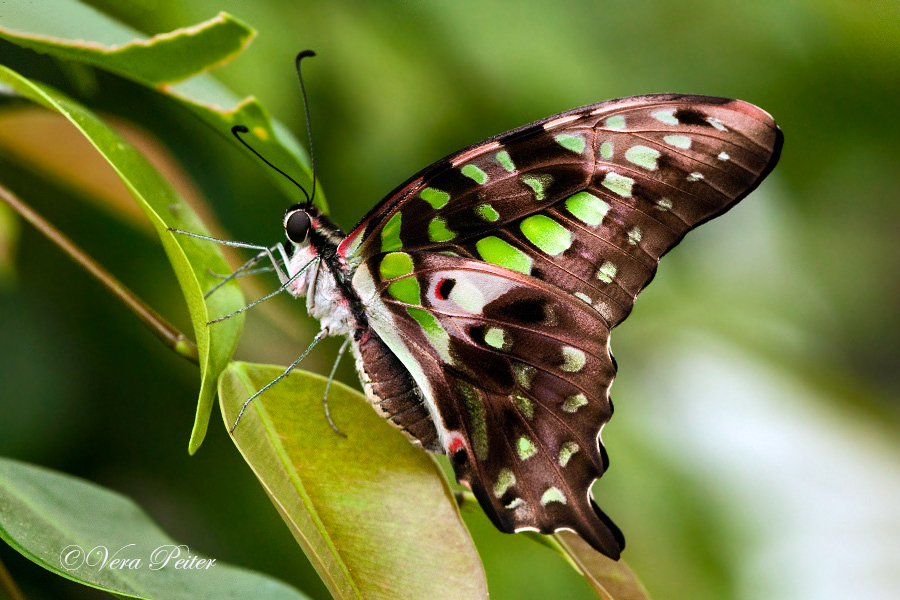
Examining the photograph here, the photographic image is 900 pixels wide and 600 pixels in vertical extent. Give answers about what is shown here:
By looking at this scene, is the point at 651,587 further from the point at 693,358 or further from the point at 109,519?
the point at 693,358

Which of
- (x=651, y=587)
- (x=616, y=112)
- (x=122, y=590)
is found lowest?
(x=651, y=587)

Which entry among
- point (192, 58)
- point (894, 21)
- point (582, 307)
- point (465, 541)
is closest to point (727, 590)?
A: point (582, 307)

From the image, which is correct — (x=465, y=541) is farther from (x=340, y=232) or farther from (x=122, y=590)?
(x=340, y=232)

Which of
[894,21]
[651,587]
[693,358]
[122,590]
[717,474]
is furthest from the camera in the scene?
[693,358]

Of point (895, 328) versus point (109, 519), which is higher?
point (895, 328)

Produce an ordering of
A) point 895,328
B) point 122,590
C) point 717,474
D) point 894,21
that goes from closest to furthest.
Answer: point 122,590 < point 894,21 < point 717,474 < point 895,328

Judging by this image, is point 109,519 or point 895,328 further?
point 895,328
